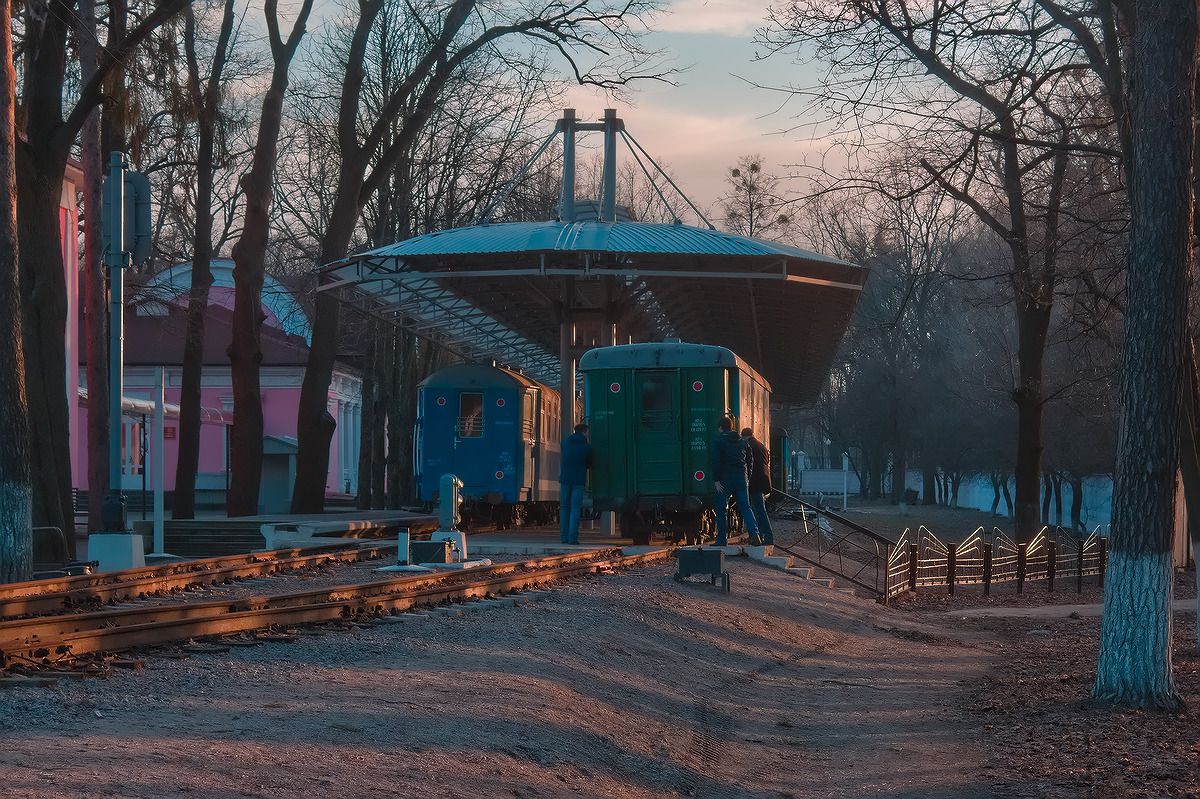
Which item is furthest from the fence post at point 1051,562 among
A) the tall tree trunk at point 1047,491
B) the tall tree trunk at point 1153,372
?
the tall tree trunk at point 1047,491

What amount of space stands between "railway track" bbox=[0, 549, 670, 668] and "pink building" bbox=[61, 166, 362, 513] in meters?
23.5

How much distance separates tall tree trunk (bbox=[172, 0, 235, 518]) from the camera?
3062 centimetres

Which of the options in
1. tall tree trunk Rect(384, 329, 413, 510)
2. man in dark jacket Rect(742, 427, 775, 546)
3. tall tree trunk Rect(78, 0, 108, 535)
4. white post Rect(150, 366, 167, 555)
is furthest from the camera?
tall tree trunk Rect(384, 329, 413, 510)

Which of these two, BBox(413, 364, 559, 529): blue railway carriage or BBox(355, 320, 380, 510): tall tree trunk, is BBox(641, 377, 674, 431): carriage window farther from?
BBox(355, 320, 380, 510): tall tree trunk

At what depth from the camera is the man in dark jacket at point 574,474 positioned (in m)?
22.2

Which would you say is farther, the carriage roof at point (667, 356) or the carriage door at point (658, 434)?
the carriage door at point (658, 434)

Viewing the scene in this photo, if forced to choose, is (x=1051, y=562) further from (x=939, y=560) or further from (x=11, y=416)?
(x=11, y=416)

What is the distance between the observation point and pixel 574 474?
73.4ft

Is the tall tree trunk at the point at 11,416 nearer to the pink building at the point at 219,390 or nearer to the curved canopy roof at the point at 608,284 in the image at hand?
the curved canopy roof at the point at 608,284

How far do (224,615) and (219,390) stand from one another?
45313mm

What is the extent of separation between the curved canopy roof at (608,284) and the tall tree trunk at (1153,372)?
13601mm

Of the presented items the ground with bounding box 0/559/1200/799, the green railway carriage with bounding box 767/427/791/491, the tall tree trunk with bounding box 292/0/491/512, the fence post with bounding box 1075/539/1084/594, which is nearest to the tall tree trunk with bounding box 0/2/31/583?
the ground with bounding box 0/559/1200/799

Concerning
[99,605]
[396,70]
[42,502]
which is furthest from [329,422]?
[99,605]

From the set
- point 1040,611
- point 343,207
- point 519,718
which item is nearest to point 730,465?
point 1040,611
